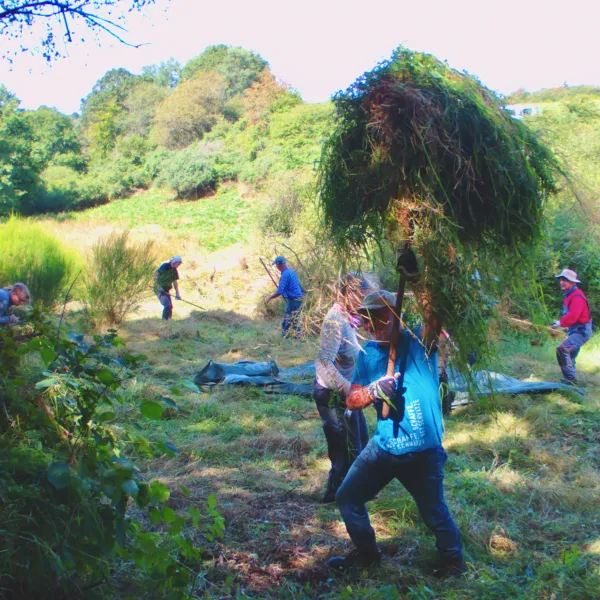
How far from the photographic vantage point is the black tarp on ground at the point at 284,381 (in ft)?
25.1

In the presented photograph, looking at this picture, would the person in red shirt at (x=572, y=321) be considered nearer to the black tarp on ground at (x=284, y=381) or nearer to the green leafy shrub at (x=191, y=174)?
the black tarp on ground at (x=284, y=381)

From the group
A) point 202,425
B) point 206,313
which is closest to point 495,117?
point 202,425

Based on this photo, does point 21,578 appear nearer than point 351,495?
Yes

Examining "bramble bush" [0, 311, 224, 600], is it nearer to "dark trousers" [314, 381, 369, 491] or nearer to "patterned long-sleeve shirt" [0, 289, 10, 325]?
"dark trousers" [314, 381, 369, 491]

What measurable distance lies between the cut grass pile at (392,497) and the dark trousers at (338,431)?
33 centimetres

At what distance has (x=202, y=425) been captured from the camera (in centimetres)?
674

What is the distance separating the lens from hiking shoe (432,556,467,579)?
3.47m

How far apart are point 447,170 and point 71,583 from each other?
98.4 inches

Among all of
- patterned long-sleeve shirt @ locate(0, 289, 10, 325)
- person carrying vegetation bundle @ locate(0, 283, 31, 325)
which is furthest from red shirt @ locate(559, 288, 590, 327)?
patterned long-sleeve shirt @ locate(0, 289, 10, 325)

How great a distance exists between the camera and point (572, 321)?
8047 millimetres

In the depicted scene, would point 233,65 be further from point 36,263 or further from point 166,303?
point 36,263

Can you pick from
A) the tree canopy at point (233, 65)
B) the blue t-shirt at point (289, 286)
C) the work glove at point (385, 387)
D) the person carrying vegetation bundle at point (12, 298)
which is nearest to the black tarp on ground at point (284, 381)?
the blue t-shirt at point (289, 286)

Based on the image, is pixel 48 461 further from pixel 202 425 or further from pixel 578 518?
pixel 202 425

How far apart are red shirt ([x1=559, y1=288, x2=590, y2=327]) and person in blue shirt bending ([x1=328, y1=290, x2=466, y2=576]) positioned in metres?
5.46
